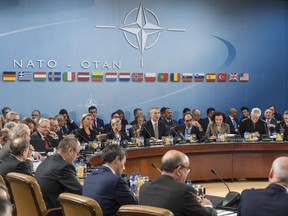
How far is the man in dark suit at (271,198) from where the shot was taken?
3031mm

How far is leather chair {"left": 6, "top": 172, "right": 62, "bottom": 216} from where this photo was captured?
3.79m

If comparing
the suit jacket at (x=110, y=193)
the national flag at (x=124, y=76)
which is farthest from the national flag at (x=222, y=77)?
the suit jacket at (x=110, y=193)

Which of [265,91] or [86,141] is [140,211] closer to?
[86,141]

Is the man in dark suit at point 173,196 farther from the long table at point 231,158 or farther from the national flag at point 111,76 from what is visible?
the national flag at point 111,76

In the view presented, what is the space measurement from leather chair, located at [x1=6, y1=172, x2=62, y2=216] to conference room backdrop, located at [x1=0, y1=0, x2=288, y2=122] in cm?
719

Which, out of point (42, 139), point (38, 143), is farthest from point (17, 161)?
point (42, 139)

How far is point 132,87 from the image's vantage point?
12.0 metres

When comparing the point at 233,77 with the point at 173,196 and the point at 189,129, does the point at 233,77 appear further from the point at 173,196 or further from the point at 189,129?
the point at 173,196

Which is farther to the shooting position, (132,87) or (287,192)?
(132,87)

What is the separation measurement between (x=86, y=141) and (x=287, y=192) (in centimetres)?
545

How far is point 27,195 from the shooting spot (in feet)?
12.7

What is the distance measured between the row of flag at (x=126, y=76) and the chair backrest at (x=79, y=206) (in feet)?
26.8

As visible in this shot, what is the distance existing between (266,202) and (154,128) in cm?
627

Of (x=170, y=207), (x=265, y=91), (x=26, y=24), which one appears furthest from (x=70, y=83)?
(x=170, y=207)
